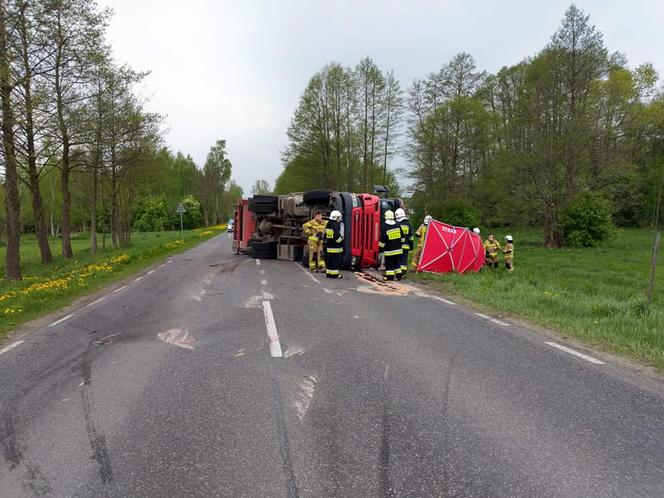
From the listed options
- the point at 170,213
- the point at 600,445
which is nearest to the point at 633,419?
the point at 600,445

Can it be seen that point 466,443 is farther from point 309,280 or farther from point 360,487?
point 309,280

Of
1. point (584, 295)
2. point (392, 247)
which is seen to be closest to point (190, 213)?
point (392, 247)

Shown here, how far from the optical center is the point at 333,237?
452 inches

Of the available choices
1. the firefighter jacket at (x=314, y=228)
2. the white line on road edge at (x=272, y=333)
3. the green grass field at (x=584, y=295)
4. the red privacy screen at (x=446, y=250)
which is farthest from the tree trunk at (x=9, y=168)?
the green grass field at (x=584, y=295)

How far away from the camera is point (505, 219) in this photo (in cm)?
2345

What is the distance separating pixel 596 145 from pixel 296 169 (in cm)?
2077

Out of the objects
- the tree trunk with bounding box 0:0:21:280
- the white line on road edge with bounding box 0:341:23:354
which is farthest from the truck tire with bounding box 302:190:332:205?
the white line on road edge with bounding box 0:341:23:354

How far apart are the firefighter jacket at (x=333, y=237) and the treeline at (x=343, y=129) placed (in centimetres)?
2176

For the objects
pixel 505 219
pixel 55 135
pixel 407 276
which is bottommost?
pixel 407 276

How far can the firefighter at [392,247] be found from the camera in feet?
35.4

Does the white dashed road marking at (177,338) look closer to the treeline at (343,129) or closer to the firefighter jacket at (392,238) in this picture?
the firefighter jacket at (392,238)

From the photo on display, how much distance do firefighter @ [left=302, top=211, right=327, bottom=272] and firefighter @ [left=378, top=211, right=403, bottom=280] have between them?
8.54 feet

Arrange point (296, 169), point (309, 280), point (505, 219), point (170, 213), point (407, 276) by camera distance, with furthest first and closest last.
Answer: point (170, 213) < point (296, 169) < point (505, 219) < point (407, 276) < point (309, 280)

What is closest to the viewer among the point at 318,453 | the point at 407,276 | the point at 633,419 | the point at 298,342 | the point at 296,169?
the point at 318,453
